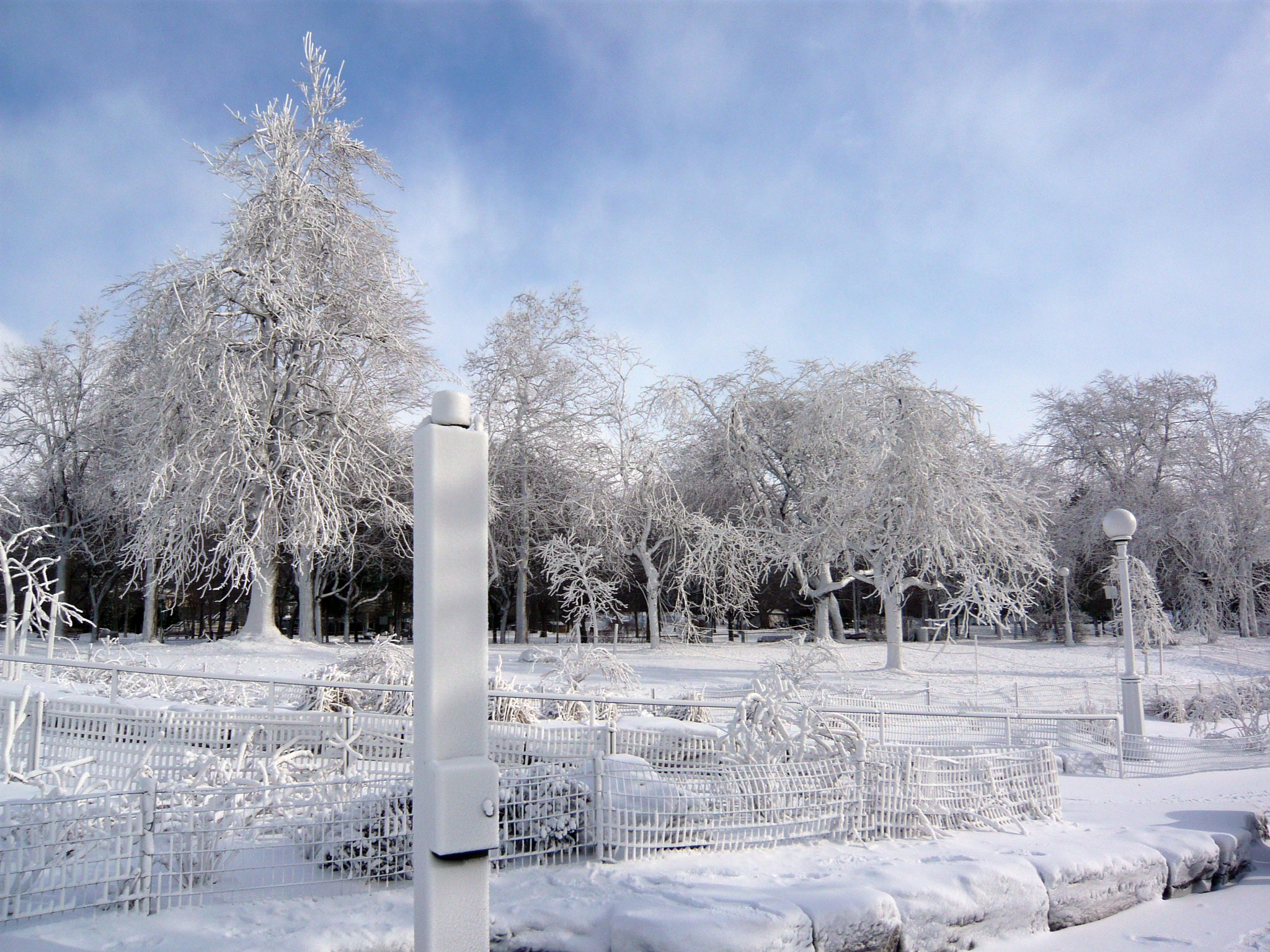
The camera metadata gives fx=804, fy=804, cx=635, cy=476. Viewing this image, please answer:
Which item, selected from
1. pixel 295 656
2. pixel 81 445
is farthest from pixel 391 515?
pixel 81 445

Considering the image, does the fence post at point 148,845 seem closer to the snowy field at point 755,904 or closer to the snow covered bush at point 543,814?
the snowy field at point 755,904

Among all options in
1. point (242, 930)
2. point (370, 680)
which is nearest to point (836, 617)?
point (370, 680)

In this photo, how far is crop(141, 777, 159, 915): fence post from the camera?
3836 millimetres

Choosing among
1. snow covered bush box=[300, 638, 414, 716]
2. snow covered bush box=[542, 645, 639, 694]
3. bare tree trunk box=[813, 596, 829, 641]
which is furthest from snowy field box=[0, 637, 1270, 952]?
bare tree trunk box=[813, 596, 829, 641]

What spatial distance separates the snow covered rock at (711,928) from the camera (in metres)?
3.40

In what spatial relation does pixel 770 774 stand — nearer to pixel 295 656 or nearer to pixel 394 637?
pixel 394 637

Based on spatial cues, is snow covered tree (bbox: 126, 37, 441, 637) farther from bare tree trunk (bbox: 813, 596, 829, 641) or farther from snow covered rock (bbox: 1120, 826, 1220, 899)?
snow covered rock (bbox: 1120, 826, 1220, 899)

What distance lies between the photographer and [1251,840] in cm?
568

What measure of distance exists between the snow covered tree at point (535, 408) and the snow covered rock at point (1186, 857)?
18936 mm

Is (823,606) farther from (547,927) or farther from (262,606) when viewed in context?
(547,927)

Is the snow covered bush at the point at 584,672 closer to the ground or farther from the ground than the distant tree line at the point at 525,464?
closer to the ground

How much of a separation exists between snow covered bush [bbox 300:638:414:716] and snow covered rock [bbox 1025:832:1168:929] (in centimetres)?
583

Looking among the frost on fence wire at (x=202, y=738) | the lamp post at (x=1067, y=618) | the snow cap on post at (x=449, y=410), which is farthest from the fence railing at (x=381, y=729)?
the lamp post at (x=1067, y=618)

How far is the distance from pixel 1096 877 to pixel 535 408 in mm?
20371
